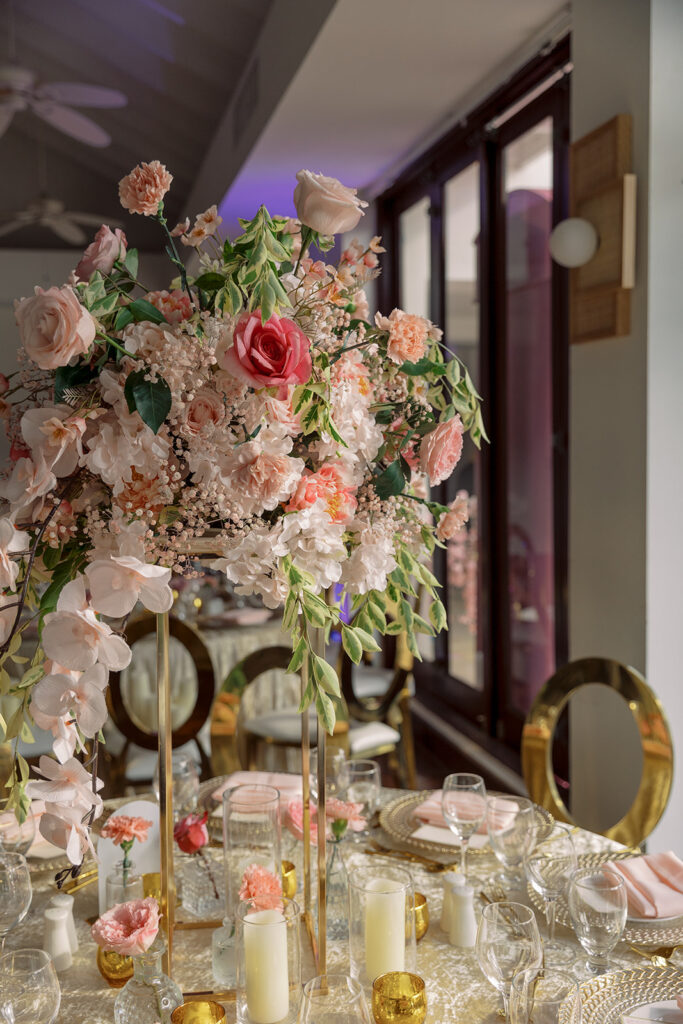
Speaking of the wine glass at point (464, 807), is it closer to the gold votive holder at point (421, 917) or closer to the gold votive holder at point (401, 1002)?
the gold votive holder at point (421, 917)

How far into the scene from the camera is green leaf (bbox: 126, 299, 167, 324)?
101cm

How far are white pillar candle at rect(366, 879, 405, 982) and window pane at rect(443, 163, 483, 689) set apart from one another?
2.88 meters

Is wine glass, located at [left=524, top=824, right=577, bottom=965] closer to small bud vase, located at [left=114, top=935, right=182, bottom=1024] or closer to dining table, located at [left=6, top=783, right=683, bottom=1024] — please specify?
dining table, located at [left=6, top=783, right=683, bottom=1024]

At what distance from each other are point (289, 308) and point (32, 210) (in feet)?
19.0

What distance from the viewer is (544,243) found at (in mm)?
3373

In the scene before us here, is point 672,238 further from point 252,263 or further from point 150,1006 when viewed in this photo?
point 150,1006

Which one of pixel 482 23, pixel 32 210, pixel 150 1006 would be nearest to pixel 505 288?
pixel 482 23

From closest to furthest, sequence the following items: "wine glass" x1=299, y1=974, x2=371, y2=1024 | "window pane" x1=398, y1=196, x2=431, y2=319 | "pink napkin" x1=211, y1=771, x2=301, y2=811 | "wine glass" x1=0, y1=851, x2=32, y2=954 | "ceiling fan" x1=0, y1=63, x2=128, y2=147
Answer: "wine glass" x1=299, y1=974, x2=371, y2=1024, "wine glass" x1=0, y1=851, x2=32, y2=954, "pink napkin" x1=211, y1=771, x2=301, y2=811, "ceiling fan" x1=0, y1=63, x2=128, y2=147, "window pane" x1=398, y1=196, x2=431, y2=319

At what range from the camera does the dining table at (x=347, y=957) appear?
3.87 feet

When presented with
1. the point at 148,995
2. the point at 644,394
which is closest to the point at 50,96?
the point at 644,394

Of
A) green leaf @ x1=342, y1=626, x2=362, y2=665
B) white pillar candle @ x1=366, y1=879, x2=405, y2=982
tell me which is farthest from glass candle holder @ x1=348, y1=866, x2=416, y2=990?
green leaf @ x1=342, y1=626, x2=362, y2=665

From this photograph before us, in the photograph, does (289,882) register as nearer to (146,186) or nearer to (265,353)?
(265,353)

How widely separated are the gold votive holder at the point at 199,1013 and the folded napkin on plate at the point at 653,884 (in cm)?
60

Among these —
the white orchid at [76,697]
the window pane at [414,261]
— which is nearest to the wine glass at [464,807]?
the white orchid at [76,697]
